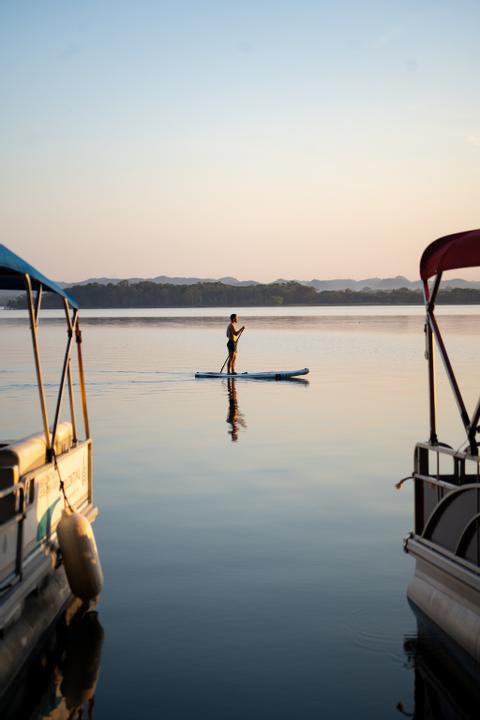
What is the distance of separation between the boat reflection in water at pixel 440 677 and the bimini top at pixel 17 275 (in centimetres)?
452

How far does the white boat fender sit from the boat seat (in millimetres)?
644

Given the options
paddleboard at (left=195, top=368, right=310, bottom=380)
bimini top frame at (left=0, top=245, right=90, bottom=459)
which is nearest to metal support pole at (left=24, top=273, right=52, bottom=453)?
bimini top frame at (left=0, top=245, right=90, bottom=459)

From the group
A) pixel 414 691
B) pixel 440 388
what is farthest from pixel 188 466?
pixel 440 388

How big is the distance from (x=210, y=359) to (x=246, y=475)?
3292 cm

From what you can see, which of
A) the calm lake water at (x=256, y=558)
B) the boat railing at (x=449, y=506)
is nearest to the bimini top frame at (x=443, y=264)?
the boat railing at (x=449, y=506)

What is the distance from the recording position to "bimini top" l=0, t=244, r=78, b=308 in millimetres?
8172

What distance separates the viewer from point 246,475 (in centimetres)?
1598

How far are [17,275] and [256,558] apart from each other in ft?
12.9

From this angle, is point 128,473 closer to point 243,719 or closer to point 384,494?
point 384,494

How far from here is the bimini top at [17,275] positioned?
322 inches

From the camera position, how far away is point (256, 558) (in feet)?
35.6

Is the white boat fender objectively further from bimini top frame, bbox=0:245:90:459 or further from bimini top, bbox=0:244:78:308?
bimini top, bbox=0:244:78:308

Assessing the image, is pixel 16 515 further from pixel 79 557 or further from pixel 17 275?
pixel 17 275

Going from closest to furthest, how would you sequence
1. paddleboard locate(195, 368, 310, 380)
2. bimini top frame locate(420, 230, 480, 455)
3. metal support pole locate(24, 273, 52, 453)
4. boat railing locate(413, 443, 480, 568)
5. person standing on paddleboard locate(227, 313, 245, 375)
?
1. boat railing locate(413, 443, 480, 568)
2. metal support pole locate(24, 273, 52, 453)
3. bimini top frame locate(420, 230, 480, 455)
4. person standing on paddleboard locate(227, 313, 245, 375)
5. paddleboard locate(195, 368, 310, 380)
